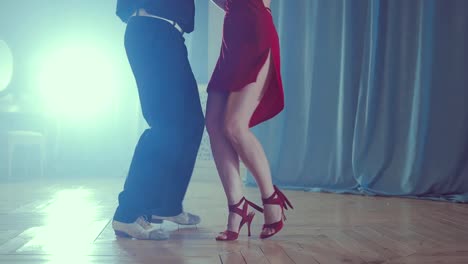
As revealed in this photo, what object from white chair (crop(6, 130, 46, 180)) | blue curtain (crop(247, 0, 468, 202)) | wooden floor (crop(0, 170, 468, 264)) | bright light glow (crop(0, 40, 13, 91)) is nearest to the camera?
wooden floor (crop(0, 170, 468, 264))

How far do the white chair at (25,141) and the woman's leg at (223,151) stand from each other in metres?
3.20

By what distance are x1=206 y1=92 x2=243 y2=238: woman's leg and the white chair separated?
126 inches

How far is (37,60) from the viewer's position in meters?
5.38

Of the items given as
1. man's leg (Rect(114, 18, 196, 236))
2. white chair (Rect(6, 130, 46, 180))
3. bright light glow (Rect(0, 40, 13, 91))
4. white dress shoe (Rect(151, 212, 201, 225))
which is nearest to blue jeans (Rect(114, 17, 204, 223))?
man's leg (Rect(114, 18, 196, 236))

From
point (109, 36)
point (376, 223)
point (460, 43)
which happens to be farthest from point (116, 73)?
point (376, 223)

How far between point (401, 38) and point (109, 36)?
10.5ft

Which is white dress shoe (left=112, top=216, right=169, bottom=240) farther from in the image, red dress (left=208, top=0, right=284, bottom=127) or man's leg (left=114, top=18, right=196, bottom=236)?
red dress (left=208, top=0, right=284, bottom=127)

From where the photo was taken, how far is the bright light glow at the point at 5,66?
17.1 ft

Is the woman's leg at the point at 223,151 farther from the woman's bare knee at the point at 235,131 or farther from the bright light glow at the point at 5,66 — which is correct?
the bright light glow at the point at 5,66

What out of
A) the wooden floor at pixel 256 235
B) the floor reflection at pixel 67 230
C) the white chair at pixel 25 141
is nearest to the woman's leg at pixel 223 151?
the wooden floor at pixel 256 235

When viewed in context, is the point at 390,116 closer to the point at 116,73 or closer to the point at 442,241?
the point at 442,241

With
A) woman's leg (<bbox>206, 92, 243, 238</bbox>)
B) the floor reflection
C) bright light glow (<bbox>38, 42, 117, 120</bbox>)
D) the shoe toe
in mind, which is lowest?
the floor reflection

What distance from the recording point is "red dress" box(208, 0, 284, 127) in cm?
174

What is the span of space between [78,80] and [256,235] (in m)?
4.04
